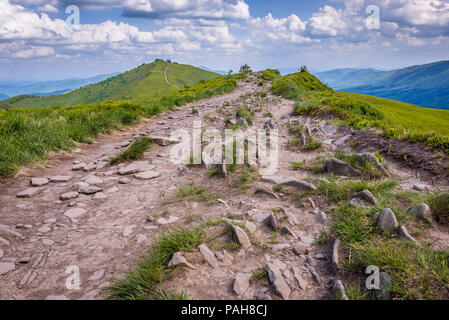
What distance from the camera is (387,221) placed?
3.57 metres

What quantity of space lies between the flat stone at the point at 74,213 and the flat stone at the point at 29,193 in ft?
4.57

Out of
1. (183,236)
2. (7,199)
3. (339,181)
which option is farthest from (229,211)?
(7,199)

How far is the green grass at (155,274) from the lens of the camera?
2.83m

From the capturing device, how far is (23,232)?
4355mm

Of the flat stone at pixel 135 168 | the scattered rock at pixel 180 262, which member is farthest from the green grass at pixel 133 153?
the scattered rock at pixel 180 262

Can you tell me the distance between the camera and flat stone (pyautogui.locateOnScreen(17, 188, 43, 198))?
5.68m

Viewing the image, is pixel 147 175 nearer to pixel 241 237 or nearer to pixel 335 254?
pixel 241 237

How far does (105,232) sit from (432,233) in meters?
5.17

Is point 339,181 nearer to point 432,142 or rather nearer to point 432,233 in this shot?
point 432,233

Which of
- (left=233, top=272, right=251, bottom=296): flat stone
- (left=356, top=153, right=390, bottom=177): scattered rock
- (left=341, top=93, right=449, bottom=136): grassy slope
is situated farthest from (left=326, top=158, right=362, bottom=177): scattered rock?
(left=341, top=93, right=449, bottom=136): grassy slope

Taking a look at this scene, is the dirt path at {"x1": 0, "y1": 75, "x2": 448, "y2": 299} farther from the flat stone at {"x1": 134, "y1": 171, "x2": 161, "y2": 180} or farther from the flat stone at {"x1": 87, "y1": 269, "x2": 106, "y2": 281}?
the flat stone at {"x1": 134, "y1": 171, "x2": 161, "y2": 180}

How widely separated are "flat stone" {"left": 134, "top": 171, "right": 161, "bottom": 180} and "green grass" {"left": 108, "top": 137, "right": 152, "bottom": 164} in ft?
4.12

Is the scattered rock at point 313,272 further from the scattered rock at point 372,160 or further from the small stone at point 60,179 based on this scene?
the small stone at point 60,179

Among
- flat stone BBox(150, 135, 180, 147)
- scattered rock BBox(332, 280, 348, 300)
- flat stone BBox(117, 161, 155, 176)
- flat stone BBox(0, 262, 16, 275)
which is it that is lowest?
flat stone BBox(0, 262, 16, 275)
